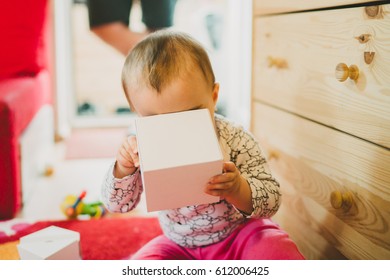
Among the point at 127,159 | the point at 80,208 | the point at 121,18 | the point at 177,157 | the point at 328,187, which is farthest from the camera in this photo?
the point at 121,18

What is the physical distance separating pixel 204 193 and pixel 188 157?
64 mm

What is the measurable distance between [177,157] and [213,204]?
20 cm

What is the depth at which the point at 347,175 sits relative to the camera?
65 cm

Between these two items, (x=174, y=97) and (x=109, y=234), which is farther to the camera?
(x=109, y=234)

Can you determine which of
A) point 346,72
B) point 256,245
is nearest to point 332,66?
point 346,72

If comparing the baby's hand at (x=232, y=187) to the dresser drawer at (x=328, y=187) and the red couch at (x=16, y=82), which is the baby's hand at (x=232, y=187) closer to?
the dresser drawer at (x=328, y=187)

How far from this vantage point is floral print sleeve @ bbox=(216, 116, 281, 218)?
2.01 ft

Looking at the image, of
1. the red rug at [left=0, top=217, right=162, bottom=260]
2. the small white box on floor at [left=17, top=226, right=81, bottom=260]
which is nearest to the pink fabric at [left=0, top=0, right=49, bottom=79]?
the red rug at [left=0, top=217, right=162, bottom=260]

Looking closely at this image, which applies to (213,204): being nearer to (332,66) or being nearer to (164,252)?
(164,252)

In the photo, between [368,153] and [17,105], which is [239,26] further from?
[368,153]


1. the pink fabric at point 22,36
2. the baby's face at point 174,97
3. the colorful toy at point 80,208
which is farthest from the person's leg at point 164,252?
the pink fabric at point 22,36

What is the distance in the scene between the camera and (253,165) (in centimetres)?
66

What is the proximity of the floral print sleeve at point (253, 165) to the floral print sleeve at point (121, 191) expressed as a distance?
0.15 m

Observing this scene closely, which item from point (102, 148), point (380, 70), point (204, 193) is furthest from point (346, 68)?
point (102, 148)
